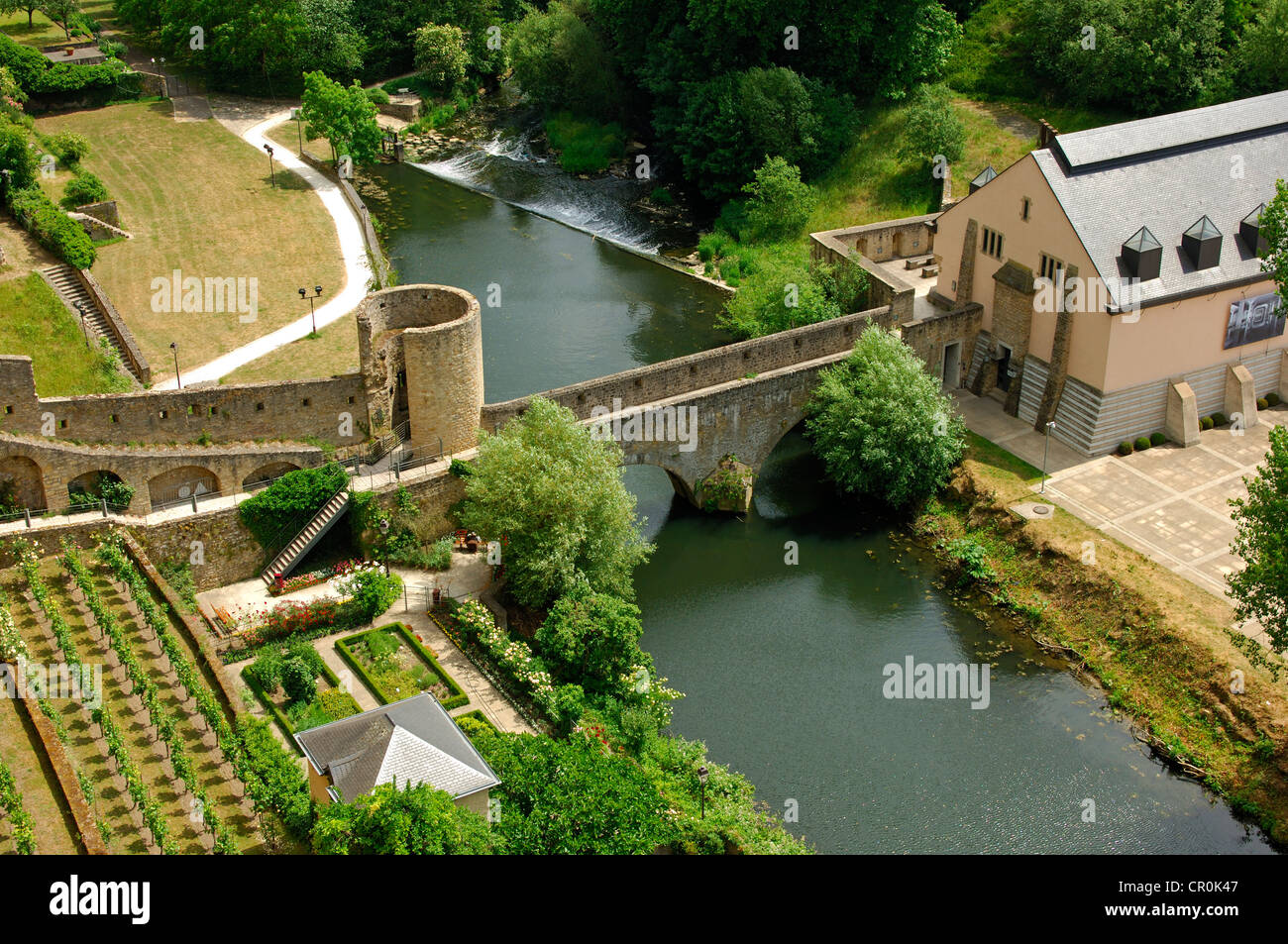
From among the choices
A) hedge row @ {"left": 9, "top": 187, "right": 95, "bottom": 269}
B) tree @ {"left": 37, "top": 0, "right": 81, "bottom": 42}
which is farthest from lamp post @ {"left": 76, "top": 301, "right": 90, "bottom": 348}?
tree @ {"left": 37, "top": 0, "right": 81, "bottom": 42}

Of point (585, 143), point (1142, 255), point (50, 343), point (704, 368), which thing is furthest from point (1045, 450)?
point (585, 143)

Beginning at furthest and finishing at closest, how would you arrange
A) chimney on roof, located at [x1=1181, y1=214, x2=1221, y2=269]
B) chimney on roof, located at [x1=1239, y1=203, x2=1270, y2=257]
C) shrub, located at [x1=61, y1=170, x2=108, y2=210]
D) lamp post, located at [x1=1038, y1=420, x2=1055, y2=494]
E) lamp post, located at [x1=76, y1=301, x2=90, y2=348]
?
shrub, located at [x1=61, y1=170, x2=108, y2=210] → lamp post, located at [x1=76, y1=301, x2=90, y2=348] → chimney on roof, located at [x1=1239, y1=203, x2=1270, y2=257] → chimney on roof, located at [x1=1181, y1=214, x2=1221, y2=269] → lamp post, located at [x1=1038, y1=420, x2=1055, y2=494]

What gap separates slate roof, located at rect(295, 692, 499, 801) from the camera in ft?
94.4

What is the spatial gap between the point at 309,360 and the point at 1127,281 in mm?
27518

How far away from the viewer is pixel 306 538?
4016 centimetres

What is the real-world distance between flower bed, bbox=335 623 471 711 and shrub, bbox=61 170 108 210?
1257 inches

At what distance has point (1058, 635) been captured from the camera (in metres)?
40.2

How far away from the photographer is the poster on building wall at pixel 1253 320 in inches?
1875

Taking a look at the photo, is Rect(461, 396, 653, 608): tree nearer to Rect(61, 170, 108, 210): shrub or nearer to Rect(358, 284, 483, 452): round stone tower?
Rect(358, 284, 483, 452): round stone tower

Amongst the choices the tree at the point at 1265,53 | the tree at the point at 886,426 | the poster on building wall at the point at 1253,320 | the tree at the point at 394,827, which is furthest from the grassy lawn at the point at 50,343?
the tree at the point at 1265,53

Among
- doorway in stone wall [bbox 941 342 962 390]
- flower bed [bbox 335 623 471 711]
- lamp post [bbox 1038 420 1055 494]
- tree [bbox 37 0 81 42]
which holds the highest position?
tree [bbox 37 0 81 42]

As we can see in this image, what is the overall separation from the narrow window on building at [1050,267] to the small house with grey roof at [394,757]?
27032 millimetres

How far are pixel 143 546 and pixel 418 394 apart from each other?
8.88 m

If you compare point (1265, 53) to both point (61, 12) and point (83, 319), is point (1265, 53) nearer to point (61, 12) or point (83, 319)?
point (83, 319)
